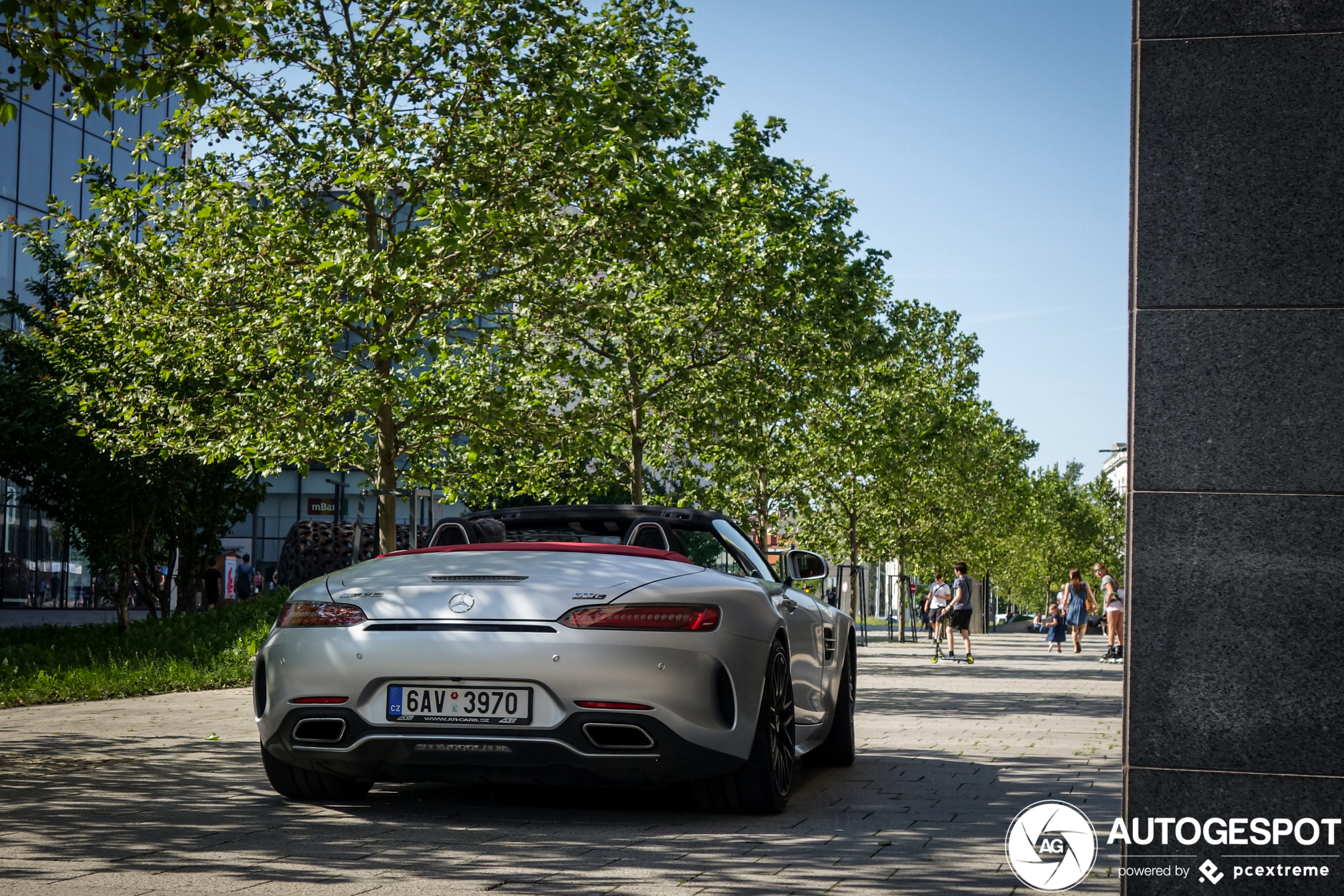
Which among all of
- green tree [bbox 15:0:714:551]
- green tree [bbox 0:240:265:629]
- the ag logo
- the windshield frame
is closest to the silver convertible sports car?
the windshield frame

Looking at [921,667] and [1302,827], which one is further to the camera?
[921,667]

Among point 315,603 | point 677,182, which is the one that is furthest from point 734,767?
point 677,182

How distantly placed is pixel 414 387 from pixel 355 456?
339 cm

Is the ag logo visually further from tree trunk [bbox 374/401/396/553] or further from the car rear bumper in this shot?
tree trunk [bbox 374/401/396/553]

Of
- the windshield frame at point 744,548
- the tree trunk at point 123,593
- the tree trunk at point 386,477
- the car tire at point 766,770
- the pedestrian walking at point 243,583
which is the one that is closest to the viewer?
the car tire at point 766,770

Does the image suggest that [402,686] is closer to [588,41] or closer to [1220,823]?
[1220,823]

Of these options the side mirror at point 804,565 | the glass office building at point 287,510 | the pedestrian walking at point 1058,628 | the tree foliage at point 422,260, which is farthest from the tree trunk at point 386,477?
the glass office building at point 287,510

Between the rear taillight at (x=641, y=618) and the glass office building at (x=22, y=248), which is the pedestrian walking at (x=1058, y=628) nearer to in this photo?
the glass office building at (x=22, y=248)

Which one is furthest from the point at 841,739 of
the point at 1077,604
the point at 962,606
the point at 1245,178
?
the point at 1077,604

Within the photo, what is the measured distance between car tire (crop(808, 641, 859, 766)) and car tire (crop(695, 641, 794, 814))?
72.6 inches

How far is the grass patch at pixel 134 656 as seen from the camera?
13.8 m

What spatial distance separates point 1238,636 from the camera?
4215mm

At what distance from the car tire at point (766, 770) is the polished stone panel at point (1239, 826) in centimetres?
233

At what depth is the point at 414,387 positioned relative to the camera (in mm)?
15297
